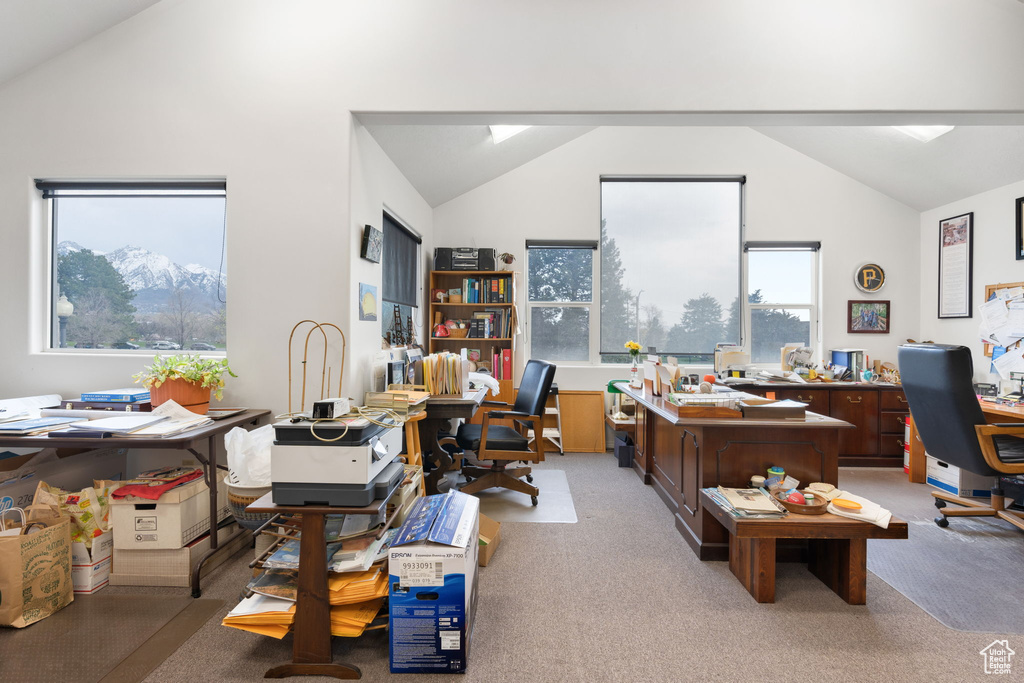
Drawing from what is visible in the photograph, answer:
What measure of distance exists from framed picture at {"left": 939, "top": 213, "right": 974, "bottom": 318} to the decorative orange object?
6.36m

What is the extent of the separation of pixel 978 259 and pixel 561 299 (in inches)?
154

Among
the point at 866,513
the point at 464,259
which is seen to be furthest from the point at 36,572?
the point at 464,259

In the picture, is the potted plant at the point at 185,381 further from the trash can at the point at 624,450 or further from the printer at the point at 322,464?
the trash can at the point at 624,450

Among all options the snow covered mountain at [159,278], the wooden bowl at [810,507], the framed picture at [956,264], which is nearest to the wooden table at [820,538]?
the wooden bowl at [810,507]

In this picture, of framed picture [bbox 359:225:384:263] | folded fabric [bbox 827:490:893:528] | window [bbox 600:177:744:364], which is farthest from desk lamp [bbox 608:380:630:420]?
framed picture [bbox 359:225:384:263]

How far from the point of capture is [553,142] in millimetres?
5164

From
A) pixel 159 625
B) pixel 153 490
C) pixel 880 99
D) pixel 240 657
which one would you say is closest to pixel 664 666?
pixel 240 657

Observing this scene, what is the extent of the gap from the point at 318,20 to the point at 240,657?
10.9 feet

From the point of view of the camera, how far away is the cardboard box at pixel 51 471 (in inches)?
96.7

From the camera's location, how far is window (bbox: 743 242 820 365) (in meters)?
5.30

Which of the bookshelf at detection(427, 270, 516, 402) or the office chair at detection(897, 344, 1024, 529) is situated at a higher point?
the bookshelf at detection(427, 270, 516, 402)

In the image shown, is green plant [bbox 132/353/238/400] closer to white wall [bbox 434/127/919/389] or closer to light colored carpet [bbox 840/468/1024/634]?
white wall [bbox 434/127/919/389]

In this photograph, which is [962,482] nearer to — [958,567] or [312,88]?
[958,567]

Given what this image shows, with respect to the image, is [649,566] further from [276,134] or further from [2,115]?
[2,115]
